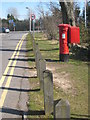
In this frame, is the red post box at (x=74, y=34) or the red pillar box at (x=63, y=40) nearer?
the red post box at (x=74, y=34)

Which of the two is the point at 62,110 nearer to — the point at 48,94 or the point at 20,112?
the point at 48,94

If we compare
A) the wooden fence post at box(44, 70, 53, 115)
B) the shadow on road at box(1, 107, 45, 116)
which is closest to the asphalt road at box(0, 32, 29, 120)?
the shadow on road at box(1, 107, 45, 116)

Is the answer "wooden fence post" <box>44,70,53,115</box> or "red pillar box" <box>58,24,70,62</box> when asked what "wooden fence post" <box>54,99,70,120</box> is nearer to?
"wooden fence post" <box>44,70,53,115</box>

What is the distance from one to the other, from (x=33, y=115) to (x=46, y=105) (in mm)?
320

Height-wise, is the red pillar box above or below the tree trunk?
below

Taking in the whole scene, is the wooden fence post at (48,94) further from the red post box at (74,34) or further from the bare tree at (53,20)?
the bare tree at (53,20)

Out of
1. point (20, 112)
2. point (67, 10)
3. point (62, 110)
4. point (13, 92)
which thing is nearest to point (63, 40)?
point (67, 10)

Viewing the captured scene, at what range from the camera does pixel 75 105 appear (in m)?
5.61

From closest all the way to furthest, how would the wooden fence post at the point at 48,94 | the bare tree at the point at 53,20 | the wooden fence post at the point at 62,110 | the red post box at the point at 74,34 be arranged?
1. the wooden fence post at the point at 62,110
2. the wooden fence post at the point at 48,94
3. the red post box at the point at 74,34
4. the bare tree at the point at 53,20

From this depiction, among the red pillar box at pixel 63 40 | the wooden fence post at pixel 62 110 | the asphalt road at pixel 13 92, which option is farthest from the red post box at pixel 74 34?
the wooden fence post at pixel 62 110

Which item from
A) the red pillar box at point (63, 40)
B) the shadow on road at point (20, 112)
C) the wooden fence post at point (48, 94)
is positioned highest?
the red pillar box at point (63, 40)

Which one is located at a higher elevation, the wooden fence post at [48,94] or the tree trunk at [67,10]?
the tree trunk at [67,10]

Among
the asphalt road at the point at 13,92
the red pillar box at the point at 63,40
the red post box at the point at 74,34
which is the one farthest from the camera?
the red pillar box at the point at 63,40

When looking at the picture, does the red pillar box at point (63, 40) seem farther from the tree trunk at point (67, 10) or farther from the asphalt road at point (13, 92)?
the tree trunk at point (67, 10)
